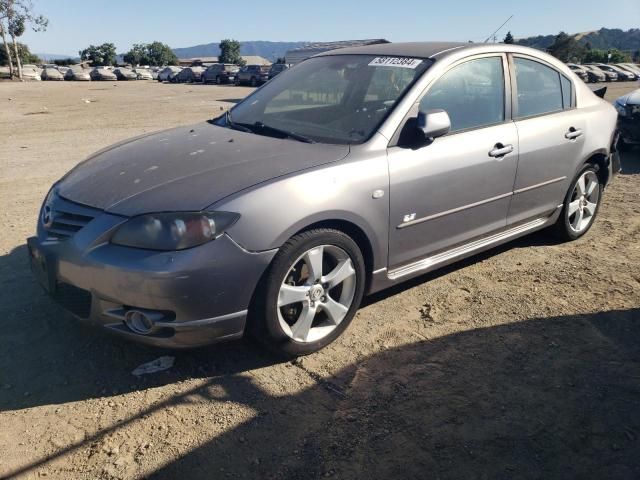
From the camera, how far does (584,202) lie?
16.7ft

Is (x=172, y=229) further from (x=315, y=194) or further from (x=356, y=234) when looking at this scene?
(x=356, y=234)

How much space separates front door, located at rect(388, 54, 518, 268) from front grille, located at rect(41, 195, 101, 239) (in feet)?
5.57

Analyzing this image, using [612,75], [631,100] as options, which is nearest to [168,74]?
[612,75]

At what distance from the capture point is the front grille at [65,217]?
9.62 ft

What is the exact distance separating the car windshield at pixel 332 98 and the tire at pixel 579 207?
2.03 metres

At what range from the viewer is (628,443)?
253 centimetres

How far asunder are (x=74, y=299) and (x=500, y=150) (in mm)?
2891

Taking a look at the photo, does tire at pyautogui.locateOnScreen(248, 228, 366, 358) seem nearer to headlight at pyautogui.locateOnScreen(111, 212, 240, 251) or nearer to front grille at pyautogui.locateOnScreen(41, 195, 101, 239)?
headlight at pyautogui.locateOnScreen(111, 212, 240, 251)

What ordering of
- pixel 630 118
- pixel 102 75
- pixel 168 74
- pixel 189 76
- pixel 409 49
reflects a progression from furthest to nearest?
pixel 102 75 → pixel 168 74 → pixel 189 76 → pixel 630 118 → pixel 409 49

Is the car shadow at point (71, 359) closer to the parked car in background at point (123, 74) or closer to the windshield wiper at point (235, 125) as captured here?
the windshield wiper at point (235, 125)

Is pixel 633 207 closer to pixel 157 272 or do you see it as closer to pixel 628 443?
pixel 628 443

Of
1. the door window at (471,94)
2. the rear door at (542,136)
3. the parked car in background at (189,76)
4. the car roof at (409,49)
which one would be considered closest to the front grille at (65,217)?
the door window at (471,94)

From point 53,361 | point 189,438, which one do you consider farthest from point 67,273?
point 189,438

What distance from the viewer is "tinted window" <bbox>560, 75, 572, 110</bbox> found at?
4.70m
